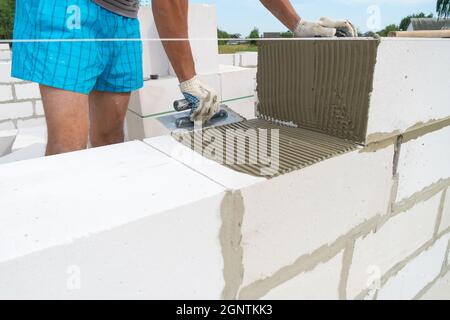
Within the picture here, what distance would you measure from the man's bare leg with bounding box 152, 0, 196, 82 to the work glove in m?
0.13

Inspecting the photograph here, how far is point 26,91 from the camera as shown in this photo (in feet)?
15.2

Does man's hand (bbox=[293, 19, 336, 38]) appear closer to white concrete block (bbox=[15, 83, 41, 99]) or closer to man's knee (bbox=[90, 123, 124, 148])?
man's knee (bbox=[90, 123, 124, 148])

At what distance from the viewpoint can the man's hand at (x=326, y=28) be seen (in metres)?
1.57

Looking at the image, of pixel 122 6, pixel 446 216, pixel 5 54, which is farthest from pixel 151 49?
pixel 5 54

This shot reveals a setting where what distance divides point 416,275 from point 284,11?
5.07ft

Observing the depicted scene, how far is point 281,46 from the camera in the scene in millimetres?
1217

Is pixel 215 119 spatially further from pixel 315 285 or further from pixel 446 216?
pixel 446 216

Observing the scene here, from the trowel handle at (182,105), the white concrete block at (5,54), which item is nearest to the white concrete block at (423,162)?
the trowel handle at (182,105)

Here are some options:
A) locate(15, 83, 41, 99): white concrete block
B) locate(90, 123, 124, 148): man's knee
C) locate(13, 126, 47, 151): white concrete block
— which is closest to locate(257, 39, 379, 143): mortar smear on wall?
locate(90, 123, 124, 148): man's knee

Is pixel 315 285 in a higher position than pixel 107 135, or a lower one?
lower

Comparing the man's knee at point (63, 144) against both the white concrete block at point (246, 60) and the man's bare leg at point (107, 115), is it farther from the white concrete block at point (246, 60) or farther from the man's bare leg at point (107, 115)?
the white concrete block at point (246, 60)

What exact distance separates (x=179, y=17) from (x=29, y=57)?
2.03ft

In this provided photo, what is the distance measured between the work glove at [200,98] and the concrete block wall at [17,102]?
12.9ft
